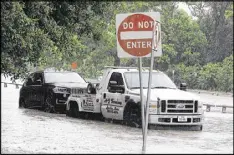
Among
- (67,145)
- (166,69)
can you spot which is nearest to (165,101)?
(67,145)

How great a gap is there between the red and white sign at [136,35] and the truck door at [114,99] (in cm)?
756

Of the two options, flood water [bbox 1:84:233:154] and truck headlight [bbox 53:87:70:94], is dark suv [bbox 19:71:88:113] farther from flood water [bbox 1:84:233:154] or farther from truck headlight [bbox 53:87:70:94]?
flood water [bbox 1:84:233:154]

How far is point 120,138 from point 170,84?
4933 mm

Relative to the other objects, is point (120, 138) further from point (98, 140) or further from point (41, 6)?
point (41, 6)

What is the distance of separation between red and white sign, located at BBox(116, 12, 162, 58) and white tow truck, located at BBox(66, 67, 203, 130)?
6.30 m

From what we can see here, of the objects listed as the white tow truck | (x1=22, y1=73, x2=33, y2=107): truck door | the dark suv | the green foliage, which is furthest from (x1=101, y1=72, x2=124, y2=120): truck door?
(x1=22, y1=73, x2=33, y2=107): truck door

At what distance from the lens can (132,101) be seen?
16.9 m

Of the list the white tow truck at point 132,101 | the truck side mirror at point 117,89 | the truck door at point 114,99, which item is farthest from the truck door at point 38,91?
the truck side mirror at point 117,89

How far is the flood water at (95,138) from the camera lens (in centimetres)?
1181

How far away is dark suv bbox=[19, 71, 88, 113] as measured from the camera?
22.3m

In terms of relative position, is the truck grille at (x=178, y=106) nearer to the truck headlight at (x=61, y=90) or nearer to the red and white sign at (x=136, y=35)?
the red and white sign at (x=136, y=35)

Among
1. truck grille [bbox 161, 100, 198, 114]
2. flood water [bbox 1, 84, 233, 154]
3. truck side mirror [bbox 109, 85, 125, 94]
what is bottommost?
flood water [bbox 1, 84, 233, 154]

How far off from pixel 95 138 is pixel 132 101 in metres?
3.27

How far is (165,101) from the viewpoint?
16375 mm
